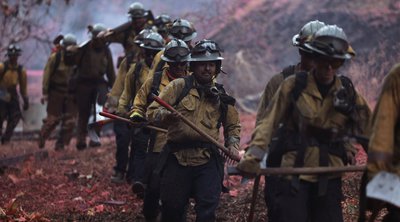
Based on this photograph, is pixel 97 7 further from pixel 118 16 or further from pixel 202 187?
pixel 202 187

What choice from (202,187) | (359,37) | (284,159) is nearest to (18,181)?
(202,187)

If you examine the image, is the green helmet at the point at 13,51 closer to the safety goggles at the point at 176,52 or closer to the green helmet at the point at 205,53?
the safety goggles at the point at 176,52

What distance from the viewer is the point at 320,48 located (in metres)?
5.10

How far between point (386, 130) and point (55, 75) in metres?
10.8

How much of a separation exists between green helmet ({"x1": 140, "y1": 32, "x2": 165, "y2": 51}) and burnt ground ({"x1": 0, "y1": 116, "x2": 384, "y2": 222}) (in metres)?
2.09

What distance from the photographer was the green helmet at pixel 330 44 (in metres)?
5.07

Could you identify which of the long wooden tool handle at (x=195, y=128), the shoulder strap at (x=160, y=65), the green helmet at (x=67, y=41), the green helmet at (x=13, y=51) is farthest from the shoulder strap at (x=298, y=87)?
the green helmet at (x=13, y=51)

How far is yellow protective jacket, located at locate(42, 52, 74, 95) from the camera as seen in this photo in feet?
46.8

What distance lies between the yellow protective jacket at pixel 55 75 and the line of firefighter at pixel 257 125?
14.1 feet

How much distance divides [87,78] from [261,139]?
28.4 ft

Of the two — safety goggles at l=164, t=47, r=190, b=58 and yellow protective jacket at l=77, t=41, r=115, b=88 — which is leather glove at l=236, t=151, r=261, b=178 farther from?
yellow protective jacket at l=77, t=41, r=115, b=88

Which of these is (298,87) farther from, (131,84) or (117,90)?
(117,90)

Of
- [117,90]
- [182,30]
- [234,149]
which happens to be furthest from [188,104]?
[117,90]

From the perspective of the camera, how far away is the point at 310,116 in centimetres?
514
